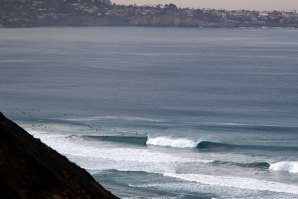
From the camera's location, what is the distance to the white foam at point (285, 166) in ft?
179

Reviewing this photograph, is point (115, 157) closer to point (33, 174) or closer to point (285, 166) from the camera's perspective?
point (285, 166)

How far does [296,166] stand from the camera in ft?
181

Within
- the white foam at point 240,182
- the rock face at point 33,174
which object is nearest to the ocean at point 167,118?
the white foam at point 240,182

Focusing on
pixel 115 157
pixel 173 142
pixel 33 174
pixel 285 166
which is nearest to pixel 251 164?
pixel 285 166

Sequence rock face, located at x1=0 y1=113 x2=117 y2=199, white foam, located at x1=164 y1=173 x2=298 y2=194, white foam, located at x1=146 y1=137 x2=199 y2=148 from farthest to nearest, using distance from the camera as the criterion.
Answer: white foam, located at x1=146 y1=137 x2=199 y2=148 → white foam, located at x1=164 y1=173 x2=298 y2=194 → rock face, located at x1=0 y1=113 x2=117 y2=199

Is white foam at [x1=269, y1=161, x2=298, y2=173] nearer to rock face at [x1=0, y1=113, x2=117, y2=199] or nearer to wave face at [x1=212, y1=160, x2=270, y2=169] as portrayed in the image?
wave face at [x1=212, y1=160, x2=270, y2=169]

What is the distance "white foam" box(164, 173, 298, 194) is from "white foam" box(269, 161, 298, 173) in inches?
178

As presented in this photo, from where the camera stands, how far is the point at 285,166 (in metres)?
55.2

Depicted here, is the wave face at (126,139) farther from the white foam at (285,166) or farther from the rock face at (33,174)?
the rock face at (33,174)

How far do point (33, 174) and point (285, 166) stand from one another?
31514 mm

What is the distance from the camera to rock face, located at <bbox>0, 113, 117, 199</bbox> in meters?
25.0

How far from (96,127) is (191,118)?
→ 36.6 ft

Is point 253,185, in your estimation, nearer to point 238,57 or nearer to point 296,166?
point 296,166

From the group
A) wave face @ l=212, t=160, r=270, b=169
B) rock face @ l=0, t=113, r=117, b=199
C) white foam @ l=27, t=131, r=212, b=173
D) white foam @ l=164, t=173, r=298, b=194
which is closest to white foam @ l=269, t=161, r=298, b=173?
wave face @ l=212, t=160, r=270, b=169
